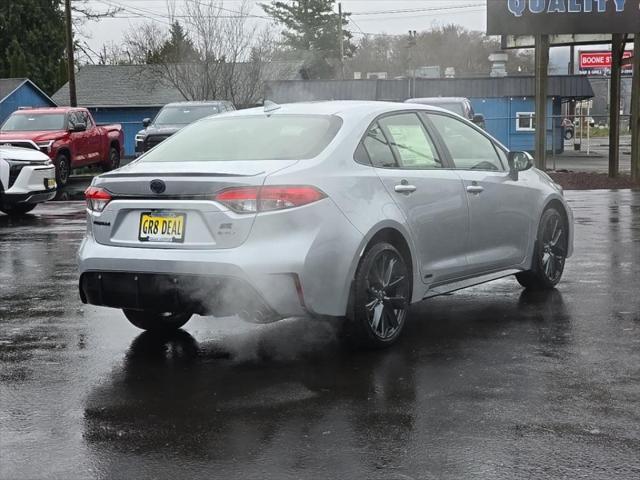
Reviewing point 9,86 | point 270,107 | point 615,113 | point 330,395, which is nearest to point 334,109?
point 270,107

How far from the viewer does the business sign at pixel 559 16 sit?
856 inches

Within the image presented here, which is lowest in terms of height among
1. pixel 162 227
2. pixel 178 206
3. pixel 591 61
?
pixel 162 227

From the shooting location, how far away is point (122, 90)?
184ft

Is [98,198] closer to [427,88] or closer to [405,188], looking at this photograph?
[405,188]

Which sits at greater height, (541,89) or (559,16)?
(559,16)

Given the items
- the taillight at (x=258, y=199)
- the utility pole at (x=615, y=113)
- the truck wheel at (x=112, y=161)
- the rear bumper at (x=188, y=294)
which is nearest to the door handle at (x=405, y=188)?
the taillight at (x=258, y=199)

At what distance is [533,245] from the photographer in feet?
27.1

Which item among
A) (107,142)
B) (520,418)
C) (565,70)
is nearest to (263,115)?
(520,418)

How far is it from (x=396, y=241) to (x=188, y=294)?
58.2 inches

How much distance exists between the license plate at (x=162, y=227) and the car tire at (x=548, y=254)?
341cm

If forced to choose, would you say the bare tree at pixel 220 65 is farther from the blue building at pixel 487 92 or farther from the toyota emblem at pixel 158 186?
the toyota emblem at pixel 158 186

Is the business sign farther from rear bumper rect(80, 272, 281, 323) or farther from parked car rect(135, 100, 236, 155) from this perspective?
rear bumper rect(80, 272, 281, 323)

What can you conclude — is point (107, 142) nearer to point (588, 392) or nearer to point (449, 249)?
point (449, 249)

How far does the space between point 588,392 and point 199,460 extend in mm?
2165
